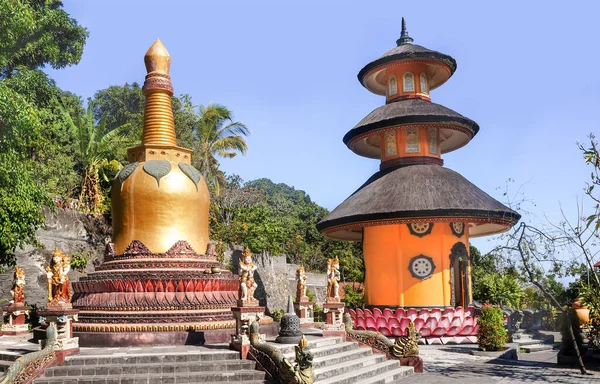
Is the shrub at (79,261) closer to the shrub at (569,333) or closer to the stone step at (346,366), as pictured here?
the stone step at (346,366)

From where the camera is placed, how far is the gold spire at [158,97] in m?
18.9

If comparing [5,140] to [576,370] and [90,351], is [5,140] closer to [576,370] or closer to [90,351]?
[90,351]

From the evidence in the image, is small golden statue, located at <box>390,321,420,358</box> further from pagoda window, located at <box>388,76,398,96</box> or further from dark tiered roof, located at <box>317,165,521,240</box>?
pagoda window, located at <box>388,76,398,96</box>

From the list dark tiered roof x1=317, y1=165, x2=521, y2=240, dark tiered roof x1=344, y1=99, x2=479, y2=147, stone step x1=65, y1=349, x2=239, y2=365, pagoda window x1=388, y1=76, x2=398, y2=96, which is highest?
pagoda window x1=388, y1=76, x2=398, y2=96

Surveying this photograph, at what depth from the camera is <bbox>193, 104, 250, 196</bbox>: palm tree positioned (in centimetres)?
3859

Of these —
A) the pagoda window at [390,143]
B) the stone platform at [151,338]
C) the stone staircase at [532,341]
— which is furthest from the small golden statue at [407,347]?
the pagoda window at [390,143]

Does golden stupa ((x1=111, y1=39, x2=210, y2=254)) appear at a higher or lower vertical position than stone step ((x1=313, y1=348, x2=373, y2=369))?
higher

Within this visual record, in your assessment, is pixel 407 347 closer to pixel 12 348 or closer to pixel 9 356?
pixel 9 356

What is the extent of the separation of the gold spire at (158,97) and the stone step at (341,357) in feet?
28.7

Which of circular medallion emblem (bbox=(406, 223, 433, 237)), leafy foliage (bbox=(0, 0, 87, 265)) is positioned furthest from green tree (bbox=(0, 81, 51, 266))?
circular medallion emblem (bbox=(406, 223, 433, 237))

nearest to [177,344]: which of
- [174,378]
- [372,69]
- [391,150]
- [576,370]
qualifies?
[174,378]

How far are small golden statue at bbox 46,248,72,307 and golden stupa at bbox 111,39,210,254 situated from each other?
3786 millimetres

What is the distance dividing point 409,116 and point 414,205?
14.2 feet

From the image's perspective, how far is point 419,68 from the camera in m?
27.1
